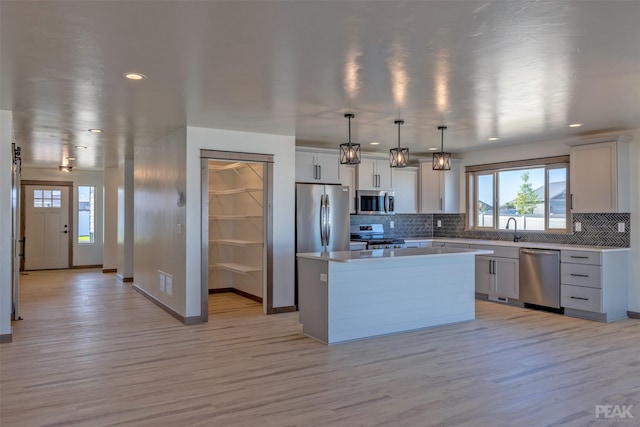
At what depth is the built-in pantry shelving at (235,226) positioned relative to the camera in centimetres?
702

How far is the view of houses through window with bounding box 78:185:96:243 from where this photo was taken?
11.5 metres

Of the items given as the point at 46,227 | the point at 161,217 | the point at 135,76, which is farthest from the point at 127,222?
the point at 135,76

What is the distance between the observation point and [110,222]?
35.0ft

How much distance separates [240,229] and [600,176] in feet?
16.9

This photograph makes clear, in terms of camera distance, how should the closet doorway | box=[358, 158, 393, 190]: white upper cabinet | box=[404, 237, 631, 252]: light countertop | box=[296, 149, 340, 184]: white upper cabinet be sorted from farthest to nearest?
box=[358, 158, 393, 190]: white upper cabinet
box=[296, 149, 340, 184]: white upper cabinet
the closet doorway
box=[404, 237, 631, 252]: light countertop

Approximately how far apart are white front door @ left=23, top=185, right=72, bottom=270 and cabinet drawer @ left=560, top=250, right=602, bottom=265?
10.6 m

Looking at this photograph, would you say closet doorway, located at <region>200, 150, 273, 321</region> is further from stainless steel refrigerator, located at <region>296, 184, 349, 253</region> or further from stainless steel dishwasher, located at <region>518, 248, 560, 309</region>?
stainless steel dishwasher, located at <region>518, 248, 560, 309</region>

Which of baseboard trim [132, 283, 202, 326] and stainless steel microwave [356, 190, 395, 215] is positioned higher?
stainless steel microwave [356, 190, 395, 215]

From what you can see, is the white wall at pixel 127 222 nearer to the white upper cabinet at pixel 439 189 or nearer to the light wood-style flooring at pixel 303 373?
the light wood-style flooring at pixel 303 373

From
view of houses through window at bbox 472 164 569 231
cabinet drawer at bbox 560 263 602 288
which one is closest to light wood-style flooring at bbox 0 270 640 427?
cabinet drawer at bbox 560 263 602 288

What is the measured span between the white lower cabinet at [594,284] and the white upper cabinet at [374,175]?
113 inches

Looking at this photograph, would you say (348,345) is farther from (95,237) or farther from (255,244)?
(95,237)

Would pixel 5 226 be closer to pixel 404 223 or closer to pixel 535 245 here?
pixel 404 223

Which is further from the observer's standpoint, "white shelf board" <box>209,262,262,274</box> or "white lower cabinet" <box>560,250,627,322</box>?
"white shelf board" <box>209,262,262,274</box>
